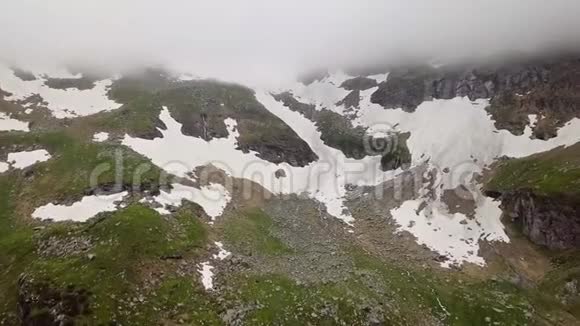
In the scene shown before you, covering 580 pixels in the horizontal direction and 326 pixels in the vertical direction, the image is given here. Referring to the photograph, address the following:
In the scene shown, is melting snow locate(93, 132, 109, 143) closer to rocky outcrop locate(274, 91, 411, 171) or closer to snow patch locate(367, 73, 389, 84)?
rocky outcrop locate(274, 91, 411, 171)

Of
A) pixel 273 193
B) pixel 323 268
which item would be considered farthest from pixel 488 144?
Result: pixel 323 268

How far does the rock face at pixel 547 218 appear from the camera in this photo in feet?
166

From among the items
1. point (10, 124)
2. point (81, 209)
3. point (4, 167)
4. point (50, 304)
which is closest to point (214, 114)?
point (10, 124)

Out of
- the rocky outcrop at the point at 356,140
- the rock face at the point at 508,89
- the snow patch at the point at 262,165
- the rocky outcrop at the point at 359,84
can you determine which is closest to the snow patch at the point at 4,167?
the snow patch at the point at 262,165

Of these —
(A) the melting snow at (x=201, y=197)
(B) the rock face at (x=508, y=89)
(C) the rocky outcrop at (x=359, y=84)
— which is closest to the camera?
(A) the melting snow at (x=201, y=197)

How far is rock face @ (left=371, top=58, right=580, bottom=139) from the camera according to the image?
248 ft

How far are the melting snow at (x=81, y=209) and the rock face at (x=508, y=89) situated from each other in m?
65.2

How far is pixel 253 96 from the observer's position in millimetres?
110812

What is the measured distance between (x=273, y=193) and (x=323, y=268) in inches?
963

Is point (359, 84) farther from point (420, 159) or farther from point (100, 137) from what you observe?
point (100, 137)

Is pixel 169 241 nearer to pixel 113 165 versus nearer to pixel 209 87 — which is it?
pixel 113 165

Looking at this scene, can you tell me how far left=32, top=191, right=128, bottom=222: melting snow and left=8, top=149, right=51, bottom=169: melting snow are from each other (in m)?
13.7

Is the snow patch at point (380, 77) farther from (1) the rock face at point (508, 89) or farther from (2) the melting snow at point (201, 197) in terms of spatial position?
(2) the melting snow at point (201, 197)

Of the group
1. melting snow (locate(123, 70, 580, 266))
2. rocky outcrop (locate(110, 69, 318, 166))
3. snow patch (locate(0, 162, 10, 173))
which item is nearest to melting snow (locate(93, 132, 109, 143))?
melting snow (locate(123, 70, 580, 266))
